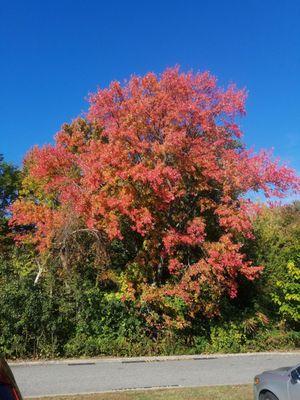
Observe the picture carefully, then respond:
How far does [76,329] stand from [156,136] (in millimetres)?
6224

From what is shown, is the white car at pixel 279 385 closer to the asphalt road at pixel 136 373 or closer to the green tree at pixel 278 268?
the asphalt road at pixel 136 373

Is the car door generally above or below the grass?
above

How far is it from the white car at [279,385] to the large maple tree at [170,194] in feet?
21.7

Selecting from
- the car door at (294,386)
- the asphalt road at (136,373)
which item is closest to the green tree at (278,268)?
the asphalt road at (136,373)

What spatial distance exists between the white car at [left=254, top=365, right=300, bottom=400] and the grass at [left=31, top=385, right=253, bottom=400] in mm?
1582

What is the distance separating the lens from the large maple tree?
1362 cm

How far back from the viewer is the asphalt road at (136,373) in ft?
31.3

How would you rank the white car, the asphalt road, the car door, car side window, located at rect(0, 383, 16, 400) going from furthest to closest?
1. the asphalt road
2. the white car
3. the car door
4. car side window, located at rect(0, 383, 16, 400)

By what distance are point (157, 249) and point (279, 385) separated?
8488 mm

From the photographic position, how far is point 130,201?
43.7ft

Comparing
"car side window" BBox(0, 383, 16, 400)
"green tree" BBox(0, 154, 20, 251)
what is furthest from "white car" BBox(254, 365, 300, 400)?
"green tree" BBox(0, 154, 20, 251)

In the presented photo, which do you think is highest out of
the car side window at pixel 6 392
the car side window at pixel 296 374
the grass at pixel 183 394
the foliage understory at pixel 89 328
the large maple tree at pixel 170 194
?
the large maple tree at pixel 170 194

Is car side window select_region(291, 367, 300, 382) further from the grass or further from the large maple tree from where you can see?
the large maple tree

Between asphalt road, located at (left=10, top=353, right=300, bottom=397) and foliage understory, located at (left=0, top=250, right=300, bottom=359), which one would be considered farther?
foliage understory, located at (left=0, top=250, right=300, bottom=359)
